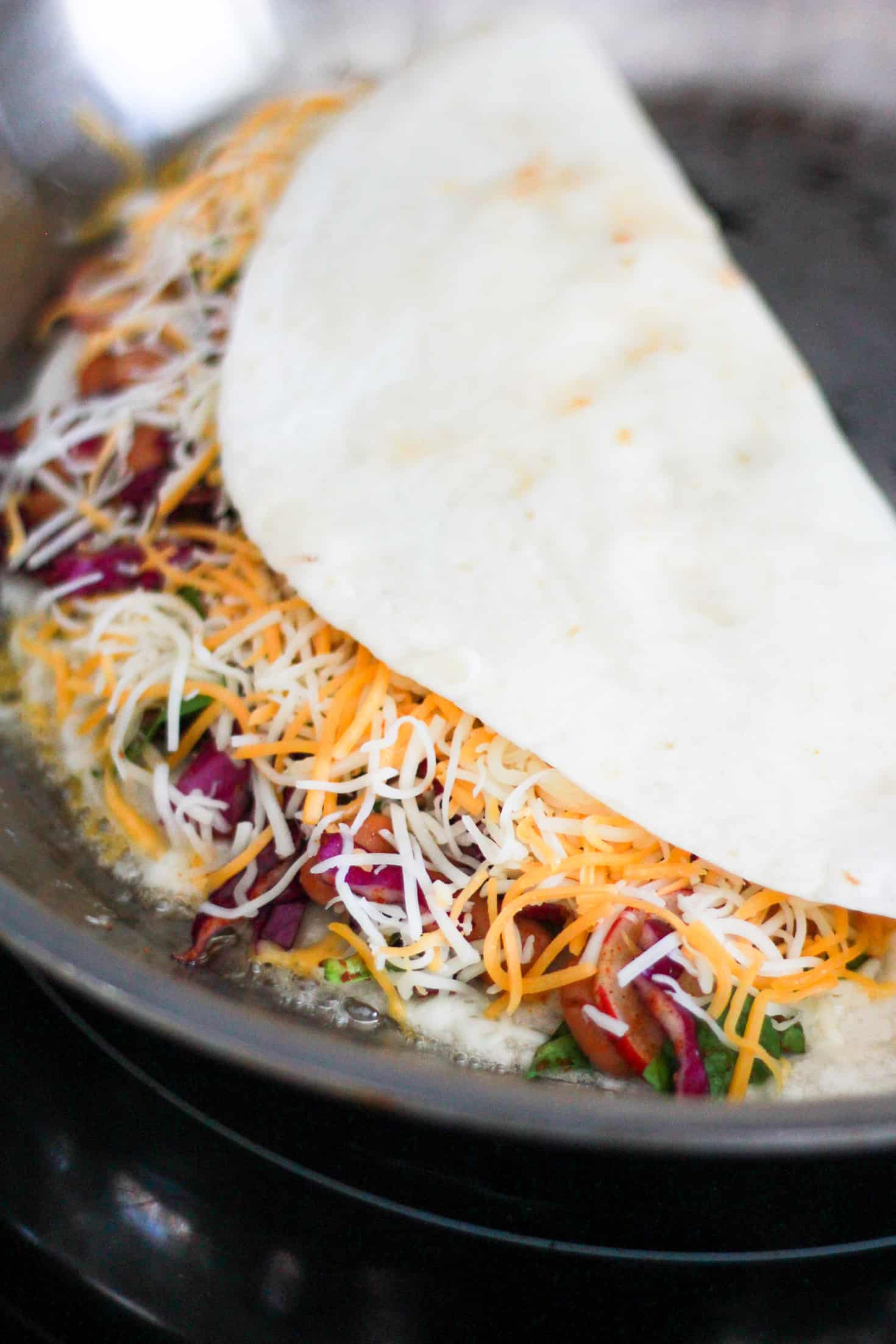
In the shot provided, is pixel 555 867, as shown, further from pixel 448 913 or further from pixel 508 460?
pixel 508 460

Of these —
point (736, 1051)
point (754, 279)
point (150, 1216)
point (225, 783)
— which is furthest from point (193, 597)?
point (754, 279)

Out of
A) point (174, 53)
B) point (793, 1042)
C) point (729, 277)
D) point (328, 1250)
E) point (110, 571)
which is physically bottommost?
point (793, 1042)

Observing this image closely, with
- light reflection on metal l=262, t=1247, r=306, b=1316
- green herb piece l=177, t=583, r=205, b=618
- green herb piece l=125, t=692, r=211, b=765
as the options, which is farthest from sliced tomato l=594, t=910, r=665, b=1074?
green herb piece l=177, t=583, r=205, b=618

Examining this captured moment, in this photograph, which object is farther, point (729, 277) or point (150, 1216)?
point (729, 277)

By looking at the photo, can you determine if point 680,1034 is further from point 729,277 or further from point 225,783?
point 729,277

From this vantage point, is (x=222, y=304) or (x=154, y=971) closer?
→ (x=154, y=971)

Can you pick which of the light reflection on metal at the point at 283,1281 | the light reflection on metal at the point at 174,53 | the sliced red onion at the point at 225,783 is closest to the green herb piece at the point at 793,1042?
the light reflection on metal at the point at 283,1281

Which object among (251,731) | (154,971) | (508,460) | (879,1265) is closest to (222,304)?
(508,460)
